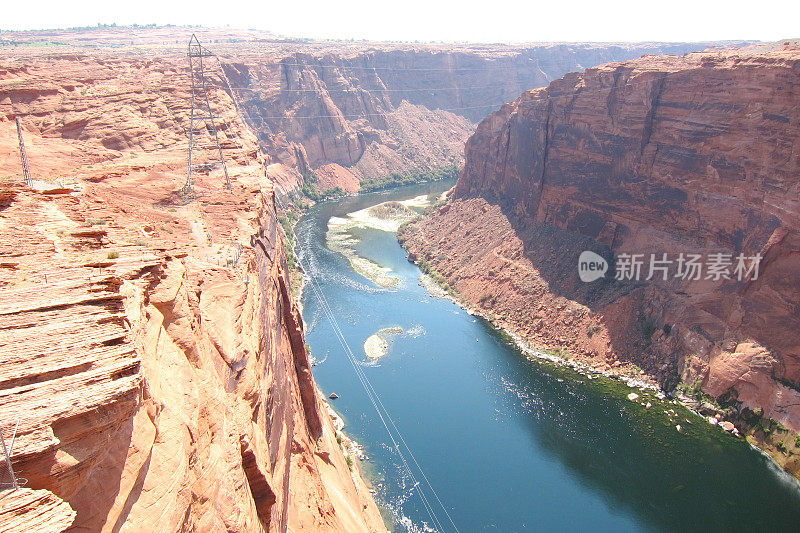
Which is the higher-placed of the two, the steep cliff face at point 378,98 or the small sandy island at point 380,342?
the steep cliff face at point 378,98

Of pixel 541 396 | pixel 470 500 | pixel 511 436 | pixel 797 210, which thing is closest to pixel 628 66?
pixel 797 210

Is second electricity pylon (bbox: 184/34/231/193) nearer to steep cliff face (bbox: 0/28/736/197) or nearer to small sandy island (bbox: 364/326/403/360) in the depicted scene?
steep cliff face (bbox: 0/28/736/197)

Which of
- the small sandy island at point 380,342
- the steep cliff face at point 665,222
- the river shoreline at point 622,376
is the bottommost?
the small sandy island at point 380,342

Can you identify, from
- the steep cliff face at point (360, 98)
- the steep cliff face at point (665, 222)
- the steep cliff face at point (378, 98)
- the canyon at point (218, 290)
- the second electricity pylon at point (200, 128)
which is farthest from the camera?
the steep cliff face at point (378, 98)

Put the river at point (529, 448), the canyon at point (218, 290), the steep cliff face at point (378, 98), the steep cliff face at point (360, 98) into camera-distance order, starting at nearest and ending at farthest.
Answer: the canyon at point (218, 290), the river at point (529, 448), the steep cliff face at point (360, 98), the steep cliff face at point (378, 98)

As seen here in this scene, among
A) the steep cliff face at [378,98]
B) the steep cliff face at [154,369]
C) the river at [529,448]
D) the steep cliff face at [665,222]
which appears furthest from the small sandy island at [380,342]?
the steep cliff face at [378,98]

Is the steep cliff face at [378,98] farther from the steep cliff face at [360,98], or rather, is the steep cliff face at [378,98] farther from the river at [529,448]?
the river at [529,448]

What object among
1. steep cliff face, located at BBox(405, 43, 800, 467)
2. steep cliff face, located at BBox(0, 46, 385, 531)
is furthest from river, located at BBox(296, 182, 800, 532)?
steep cliff face, located at BBox(0, 46, 385, 531)
